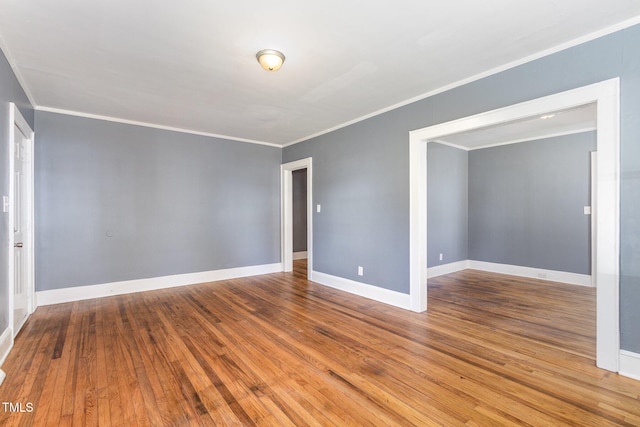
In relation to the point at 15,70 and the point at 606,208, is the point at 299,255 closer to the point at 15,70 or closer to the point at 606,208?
the point at 15,70

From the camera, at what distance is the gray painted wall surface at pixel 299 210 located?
7848mm

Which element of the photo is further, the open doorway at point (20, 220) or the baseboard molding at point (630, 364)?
the open doorway at point (20, 220)

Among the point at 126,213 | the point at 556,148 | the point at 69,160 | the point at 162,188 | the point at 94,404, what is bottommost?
the point at 94,404

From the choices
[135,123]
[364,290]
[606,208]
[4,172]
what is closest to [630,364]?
[606,208]

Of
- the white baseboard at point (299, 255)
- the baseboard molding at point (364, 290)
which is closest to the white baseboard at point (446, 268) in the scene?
the baseboard molding at point (364, 290)

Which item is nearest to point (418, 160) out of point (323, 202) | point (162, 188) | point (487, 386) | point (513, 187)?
point (323, 202)

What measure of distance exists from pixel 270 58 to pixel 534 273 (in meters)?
5.71

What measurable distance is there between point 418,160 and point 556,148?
3.36 m

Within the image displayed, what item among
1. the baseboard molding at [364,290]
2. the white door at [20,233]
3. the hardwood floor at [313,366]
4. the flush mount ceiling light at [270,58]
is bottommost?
the hardwood floor at [313,366]

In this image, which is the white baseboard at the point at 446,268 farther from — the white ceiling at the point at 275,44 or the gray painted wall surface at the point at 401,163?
the white ceiling at the point at 275,44

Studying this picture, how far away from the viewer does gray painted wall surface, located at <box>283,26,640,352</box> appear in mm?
2176

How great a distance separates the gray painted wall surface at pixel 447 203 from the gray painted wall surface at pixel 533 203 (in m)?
0.21

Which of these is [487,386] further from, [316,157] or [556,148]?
[556,148]

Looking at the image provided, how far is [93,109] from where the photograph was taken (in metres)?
4.04
